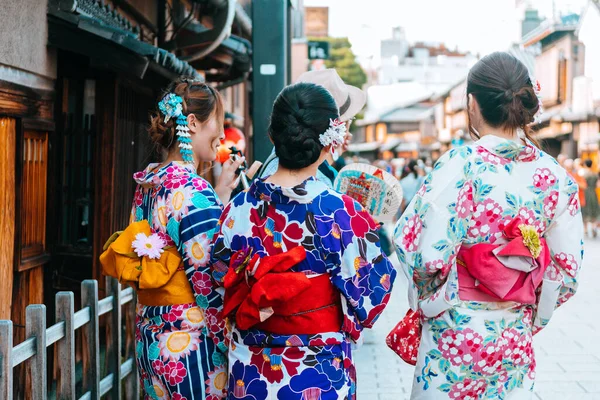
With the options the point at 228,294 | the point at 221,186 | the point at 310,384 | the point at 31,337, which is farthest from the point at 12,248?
the point at 310,384

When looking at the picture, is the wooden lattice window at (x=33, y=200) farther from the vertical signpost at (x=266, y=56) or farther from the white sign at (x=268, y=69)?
the white sign at (x=268, y=69)

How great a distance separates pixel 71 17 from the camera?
5.12m

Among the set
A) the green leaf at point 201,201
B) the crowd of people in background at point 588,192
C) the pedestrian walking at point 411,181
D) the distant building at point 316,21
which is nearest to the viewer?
the green leaf at point 201,201

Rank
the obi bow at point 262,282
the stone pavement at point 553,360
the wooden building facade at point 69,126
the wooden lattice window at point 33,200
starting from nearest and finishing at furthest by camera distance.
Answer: the obi bow at point 262,282 → the wooden building facade at point 69,126 → the wooden lattice window at point 33,200 → the stone pavement at point 553,360

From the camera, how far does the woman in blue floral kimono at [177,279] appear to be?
3.22 meters

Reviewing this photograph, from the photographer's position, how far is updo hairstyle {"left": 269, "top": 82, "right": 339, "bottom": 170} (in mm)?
2768

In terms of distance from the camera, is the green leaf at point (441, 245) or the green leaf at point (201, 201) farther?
the green leaf at point (201, 201)

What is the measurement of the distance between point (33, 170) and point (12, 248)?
70 cm

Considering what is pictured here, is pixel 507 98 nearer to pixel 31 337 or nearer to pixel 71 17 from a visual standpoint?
pixel 31 337

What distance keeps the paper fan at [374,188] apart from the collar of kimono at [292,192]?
123 cm

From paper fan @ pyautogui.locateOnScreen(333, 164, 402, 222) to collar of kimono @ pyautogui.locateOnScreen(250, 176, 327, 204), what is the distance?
4.02ft

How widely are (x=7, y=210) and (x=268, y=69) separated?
231 cm

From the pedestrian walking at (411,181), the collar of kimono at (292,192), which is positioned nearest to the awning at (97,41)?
the collar of kimono at (292,192)

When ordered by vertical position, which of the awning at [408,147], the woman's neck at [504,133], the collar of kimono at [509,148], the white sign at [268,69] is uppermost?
the awning at [408,147]
